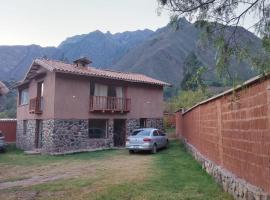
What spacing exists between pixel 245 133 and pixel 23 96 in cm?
2480

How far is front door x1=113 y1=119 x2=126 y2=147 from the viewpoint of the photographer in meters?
25.5

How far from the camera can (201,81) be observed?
16.2 feet

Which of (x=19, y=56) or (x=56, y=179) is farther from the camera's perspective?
(x=19, y=56)

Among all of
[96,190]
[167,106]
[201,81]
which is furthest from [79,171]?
[167,106]

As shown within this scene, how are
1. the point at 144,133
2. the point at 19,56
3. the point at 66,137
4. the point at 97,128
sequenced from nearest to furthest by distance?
the point at 144,133
the point at 66,137
the point at 97,128
the point at 19,56

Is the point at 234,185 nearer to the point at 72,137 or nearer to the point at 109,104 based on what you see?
the point at 72,137

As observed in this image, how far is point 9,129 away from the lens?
29.8m

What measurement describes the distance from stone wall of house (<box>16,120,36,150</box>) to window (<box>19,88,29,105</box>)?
174cm

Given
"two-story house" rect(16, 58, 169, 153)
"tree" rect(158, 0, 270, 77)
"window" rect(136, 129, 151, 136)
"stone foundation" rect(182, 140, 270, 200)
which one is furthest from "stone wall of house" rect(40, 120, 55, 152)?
"tree" rect(158, 0, 270, 77)

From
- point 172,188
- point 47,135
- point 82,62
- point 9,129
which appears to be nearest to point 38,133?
point 47,135

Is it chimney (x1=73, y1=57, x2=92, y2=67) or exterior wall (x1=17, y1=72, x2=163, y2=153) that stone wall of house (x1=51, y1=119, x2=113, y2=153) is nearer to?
exterior wall (x1=17, y1=72, x2=163, y2=153)

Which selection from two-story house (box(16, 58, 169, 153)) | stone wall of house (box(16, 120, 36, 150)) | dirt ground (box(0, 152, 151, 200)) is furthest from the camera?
stone wall of house (box(16, 120, 36, 150))

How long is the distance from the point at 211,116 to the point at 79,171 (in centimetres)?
582

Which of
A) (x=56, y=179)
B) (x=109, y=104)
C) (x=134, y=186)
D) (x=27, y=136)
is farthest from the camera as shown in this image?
(x=27, y=136)
